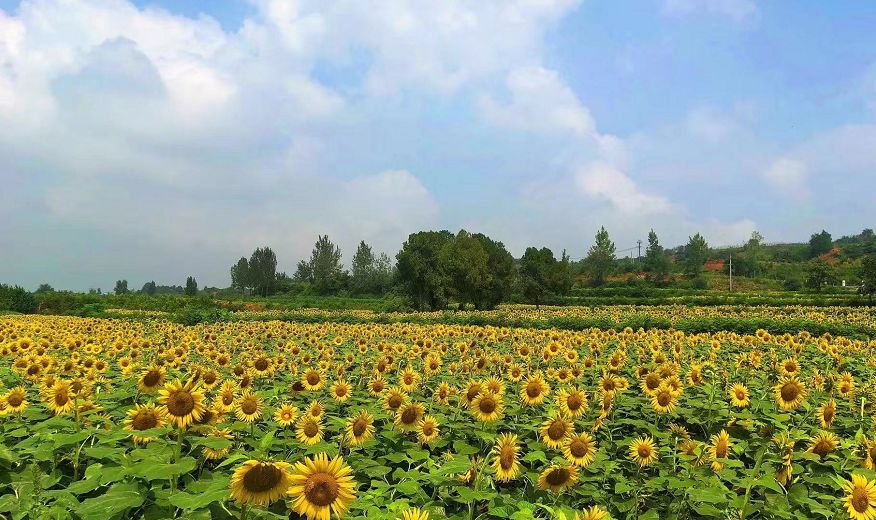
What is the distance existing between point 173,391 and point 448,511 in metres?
1.44

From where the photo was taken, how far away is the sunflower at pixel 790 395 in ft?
12.4

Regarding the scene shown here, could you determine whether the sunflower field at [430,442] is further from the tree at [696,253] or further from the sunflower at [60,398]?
the tree at [696,253]

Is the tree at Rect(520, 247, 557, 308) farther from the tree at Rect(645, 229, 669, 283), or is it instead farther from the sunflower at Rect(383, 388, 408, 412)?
the sunflower at Rect(383, 388, 408, 412)

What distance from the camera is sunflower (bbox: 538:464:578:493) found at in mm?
2607

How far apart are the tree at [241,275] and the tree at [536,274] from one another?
194ft

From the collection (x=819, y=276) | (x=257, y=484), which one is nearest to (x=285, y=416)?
(x=257, y=484)

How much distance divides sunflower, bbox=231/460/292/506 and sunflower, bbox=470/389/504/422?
5.65ft

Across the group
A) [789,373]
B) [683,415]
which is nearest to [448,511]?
[683,415]

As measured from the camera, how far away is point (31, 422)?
3.52 meters

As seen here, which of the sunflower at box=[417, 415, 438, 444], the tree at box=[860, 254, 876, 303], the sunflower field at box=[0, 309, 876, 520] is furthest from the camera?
the tree at box=[860, 254, 876, 303]

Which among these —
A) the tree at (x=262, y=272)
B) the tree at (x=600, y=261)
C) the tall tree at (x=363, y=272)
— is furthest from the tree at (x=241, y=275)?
the tree at (x=600, y=261)

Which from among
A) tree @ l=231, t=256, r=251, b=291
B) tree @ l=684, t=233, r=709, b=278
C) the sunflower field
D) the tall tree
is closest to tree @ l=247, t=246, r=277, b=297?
tree @ l=231, t=256, r=251, b=291

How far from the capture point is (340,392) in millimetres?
4027

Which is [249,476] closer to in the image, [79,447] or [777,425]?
[79,447]
